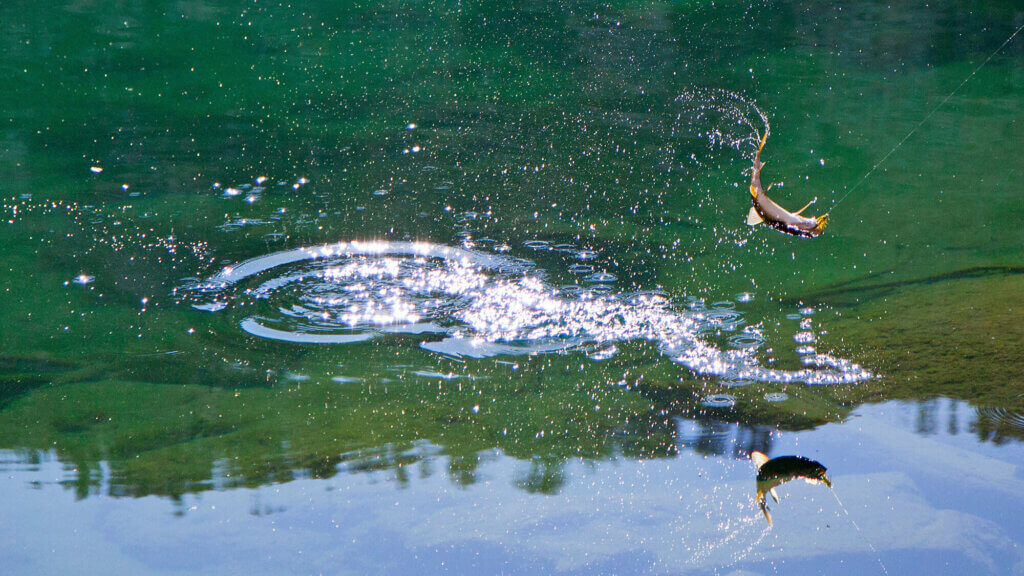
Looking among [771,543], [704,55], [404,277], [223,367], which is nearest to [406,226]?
[404,277]

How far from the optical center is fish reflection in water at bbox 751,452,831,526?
7.89 ft

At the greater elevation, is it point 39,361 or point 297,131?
point 297,131

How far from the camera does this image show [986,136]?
197 inches

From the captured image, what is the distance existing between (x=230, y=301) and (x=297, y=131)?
1791 mm

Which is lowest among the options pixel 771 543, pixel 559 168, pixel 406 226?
pixel 771 543

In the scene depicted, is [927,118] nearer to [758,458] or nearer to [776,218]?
[776,218]

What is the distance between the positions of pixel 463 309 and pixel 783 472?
129cm

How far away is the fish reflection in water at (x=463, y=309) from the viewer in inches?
121

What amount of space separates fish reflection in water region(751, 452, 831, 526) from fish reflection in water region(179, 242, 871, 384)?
0.42 m

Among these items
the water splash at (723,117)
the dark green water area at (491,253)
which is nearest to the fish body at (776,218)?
the dark green water area at (491,253)

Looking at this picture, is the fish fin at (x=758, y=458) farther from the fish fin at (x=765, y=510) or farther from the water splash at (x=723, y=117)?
the water splash at (x=723, y=117)

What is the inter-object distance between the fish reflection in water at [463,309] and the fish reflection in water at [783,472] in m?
0.42

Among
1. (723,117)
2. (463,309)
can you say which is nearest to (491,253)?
(463,309)

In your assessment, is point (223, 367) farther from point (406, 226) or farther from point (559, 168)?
point (559, 168)
